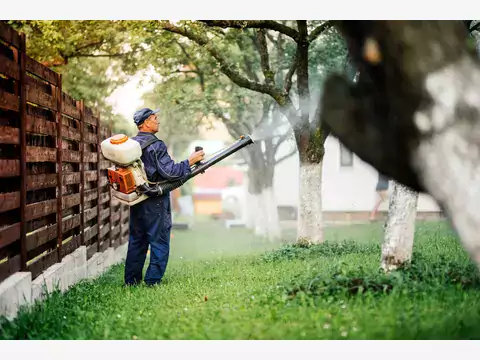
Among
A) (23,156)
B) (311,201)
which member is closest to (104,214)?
(311,201)

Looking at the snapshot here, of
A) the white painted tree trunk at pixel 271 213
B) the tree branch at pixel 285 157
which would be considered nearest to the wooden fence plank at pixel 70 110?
the tree branch at pixel 285 157

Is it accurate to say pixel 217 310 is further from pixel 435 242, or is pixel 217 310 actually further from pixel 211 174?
pixel 211 174

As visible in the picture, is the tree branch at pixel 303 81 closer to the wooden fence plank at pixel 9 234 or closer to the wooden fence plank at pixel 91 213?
the wooden fence plank at pixel 91 213

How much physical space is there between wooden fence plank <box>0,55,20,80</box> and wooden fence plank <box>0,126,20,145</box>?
32 centimetres

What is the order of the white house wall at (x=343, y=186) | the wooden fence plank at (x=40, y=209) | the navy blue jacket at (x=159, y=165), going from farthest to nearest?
1. the white house wall at (x=343, y=186)
2. the navy blue jacket at (x=159, y=165)
3. the wooden fence plank at (x=40, y=209)

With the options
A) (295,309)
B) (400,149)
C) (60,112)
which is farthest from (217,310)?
(60,112)

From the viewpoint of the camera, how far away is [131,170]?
6.17 meters

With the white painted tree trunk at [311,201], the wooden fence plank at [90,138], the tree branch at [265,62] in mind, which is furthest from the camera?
the tree branch at [265,62]

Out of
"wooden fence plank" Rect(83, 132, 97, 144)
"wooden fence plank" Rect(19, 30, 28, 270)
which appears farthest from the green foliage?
"wooden fence plank" Rect(19, 30, 28, 270)

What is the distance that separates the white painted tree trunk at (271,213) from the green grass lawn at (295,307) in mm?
5889

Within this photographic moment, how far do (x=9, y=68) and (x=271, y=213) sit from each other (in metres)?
8.32

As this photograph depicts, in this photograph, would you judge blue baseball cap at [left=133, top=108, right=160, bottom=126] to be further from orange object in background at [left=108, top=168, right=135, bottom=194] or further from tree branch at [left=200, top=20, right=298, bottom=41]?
tree branch at [left=200, top=20, right=298, bottom=41]

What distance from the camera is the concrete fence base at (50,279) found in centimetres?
479
